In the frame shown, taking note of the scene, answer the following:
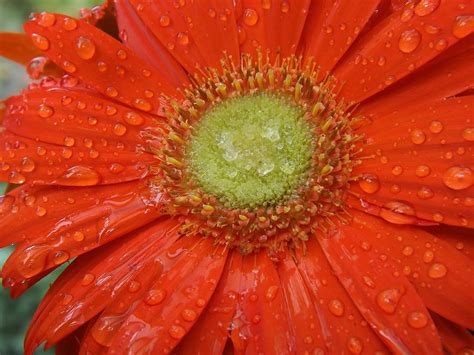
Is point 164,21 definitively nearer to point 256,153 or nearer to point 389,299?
point 256,153

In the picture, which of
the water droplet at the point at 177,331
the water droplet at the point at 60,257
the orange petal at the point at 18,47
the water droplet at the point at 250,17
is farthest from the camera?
the orange petal at the point at 18,47

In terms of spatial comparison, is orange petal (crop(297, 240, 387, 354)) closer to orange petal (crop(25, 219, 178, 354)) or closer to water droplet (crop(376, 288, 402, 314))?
water droplet (crop(376, 288, 402, 314))

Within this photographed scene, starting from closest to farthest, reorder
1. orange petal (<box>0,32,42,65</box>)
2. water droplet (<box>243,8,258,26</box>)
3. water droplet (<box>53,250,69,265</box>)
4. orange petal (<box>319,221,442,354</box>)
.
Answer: orange petal (<box>319,221,442,354</box>) → water droplet (<box>53,250,69,265</box>) → water droplet (<box>243,8,258,26</box>) → orange petal (<box>0,32,42,65</box>)

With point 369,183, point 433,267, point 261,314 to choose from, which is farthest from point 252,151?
point 433,267

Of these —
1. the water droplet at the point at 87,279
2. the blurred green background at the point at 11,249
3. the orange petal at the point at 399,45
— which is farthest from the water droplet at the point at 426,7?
the blurred green background at the point at 11,249

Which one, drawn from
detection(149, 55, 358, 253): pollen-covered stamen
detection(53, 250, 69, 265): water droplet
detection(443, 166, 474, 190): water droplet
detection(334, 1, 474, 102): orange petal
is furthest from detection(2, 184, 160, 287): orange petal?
detection(443, 166, 474, 190): water droplet

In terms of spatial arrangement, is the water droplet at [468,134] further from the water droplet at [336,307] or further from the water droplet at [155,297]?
the water droplet at [155,297]

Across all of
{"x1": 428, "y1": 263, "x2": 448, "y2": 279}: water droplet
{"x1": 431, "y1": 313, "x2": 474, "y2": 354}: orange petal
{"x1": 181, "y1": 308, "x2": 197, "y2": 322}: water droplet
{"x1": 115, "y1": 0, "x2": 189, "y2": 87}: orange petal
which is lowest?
{"x1": 431, "y1": 313, "x2": 474, "y2": 354}: orange petal
